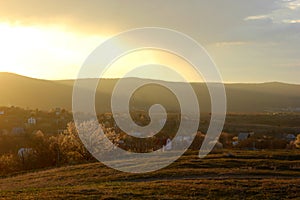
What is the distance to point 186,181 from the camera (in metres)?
26.2

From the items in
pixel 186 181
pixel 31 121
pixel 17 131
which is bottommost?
pixel 186 181

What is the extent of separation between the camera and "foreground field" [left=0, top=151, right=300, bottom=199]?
71.4 feet

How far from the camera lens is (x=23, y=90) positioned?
200 meters

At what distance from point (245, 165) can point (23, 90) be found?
587ft

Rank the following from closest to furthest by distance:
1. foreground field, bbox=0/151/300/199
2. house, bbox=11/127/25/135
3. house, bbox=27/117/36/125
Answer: foreground field, bbox=0/151/300/199
house, bbox=11/127/25/135
house, bbox=27/117/36/125

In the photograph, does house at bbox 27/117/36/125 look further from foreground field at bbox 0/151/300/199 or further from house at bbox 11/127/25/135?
foreground field at bbox 0/151/300/199

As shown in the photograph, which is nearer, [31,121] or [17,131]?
[17,131]

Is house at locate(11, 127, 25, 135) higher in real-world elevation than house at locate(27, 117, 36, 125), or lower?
lower

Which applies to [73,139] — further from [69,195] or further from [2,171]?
[69,195]

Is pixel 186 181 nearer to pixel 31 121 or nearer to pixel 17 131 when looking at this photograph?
pixel 17 131

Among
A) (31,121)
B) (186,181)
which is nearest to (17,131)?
(31,121)

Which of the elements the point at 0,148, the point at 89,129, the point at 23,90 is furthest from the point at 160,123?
the point at 23,90

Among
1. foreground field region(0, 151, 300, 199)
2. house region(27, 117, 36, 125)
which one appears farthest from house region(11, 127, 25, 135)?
foreground field region(0, 151, 300, 199)

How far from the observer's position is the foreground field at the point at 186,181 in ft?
71.4
